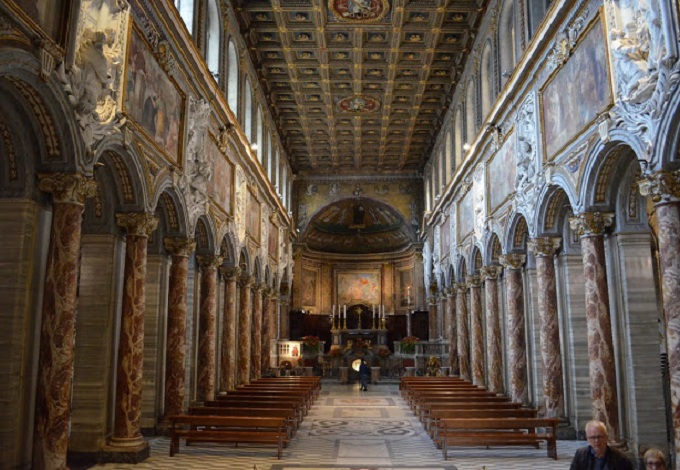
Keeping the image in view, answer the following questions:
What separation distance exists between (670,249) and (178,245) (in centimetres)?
1221

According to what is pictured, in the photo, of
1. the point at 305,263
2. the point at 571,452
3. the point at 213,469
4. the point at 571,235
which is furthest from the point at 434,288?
the point at 213,469

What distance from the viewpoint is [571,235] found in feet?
57.1

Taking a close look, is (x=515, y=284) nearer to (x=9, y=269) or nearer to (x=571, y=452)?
(x=571, y=452)

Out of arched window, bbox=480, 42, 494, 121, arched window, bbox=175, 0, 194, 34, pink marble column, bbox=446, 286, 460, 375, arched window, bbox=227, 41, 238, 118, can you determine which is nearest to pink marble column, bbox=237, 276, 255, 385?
arched window, bbox=227, 41, 238, 118

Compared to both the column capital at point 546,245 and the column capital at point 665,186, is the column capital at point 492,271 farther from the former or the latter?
the column capital at point 665,186

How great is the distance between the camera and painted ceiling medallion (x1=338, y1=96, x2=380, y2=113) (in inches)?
1219

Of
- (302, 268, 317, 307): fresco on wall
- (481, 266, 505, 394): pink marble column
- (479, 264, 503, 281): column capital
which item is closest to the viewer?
(481, 266, 505, 394): pink marble column

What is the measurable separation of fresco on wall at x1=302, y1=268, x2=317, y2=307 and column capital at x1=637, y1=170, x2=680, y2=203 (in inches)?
1431

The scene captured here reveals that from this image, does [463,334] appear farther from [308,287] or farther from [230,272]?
[308,287]

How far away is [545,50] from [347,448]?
11.1 meters

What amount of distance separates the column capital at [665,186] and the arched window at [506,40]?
1022 centimetres

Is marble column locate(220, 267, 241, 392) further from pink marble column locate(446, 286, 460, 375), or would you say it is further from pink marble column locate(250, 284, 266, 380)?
pink marble column locate(446, 286, 460, 375)

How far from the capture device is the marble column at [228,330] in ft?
76.8

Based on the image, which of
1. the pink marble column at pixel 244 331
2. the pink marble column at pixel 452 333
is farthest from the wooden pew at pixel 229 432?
the pink marble column at pixel 452 333
